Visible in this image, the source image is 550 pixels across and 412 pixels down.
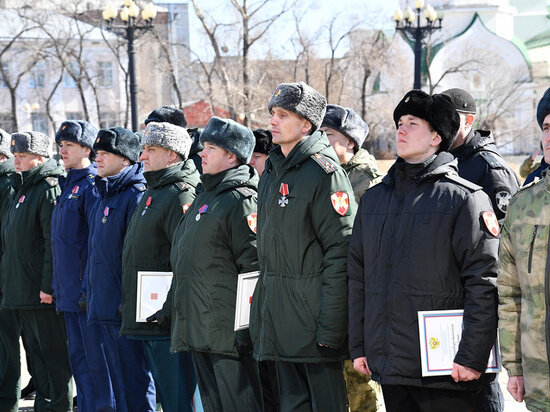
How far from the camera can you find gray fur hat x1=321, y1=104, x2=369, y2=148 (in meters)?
6.20

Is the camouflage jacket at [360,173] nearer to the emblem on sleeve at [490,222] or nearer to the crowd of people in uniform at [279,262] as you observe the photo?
the crowd of people in uniform at [279,262]

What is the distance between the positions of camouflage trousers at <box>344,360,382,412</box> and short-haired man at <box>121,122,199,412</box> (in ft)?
3.49

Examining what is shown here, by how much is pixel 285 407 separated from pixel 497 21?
56.1 metres

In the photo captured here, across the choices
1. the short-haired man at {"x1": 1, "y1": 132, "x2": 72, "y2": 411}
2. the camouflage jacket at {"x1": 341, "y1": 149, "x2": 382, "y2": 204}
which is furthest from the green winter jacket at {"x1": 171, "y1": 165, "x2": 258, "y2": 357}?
the short-haired man at {"x1": 1, "y1": 132, "x2": 72, "y2": 411}

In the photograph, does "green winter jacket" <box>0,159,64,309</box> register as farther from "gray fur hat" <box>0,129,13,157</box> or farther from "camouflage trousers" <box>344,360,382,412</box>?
"camouflage trousers" <box>344,360,382,412</box>

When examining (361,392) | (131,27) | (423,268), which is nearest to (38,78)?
(131,27)

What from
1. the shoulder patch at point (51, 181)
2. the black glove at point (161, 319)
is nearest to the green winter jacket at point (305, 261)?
the black glove at point (161, 319)

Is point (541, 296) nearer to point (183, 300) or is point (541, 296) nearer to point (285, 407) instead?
point (285, 407)

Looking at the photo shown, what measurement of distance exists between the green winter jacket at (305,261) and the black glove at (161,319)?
903mm

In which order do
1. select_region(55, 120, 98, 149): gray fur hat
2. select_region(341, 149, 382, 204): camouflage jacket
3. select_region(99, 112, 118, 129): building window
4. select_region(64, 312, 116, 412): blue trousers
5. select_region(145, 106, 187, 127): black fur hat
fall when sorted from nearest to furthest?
1. select_region(341, 149, 382, 204): camouflage jacket
2. select_region(64, 312, 116, 412): blue trousers
3. select_region(55, 120, 98, 149): gray fur hat
4. select_region(145, 106, 187, 127): black fur hat
5. select_region(99, 112, 118, 129): building window

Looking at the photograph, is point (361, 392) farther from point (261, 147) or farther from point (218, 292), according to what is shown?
point (261, 147)

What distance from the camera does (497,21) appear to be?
2261 inches

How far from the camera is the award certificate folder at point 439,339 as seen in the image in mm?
3947

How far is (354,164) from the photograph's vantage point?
6.38 metres
